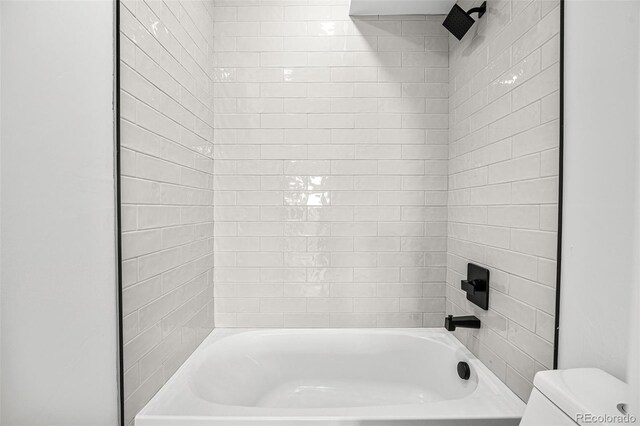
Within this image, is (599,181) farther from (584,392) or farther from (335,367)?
(335,367)

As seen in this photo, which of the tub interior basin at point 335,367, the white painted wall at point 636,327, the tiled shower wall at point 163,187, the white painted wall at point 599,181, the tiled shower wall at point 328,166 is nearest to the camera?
the white painted wall at point 636,327

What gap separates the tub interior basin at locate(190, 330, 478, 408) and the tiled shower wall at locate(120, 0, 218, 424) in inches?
11.4

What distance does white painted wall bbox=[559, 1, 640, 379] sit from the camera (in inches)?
31.8

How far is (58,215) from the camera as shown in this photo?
34.4 inches

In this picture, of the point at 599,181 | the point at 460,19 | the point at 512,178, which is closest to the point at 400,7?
the point at 460,19

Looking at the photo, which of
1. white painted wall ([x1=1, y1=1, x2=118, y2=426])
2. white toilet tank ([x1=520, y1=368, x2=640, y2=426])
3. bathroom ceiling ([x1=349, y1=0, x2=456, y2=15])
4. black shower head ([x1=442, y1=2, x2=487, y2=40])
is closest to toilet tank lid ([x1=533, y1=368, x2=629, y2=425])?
white toilet tank ([x1=520, y1=368, x2=640, y2=426])

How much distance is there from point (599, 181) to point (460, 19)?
3.65 ft

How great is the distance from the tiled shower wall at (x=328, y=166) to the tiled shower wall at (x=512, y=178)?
0.76 ft

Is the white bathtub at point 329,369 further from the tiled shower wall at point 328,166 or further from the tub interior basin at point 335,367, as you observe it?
the tiled shower wall at point 328,166

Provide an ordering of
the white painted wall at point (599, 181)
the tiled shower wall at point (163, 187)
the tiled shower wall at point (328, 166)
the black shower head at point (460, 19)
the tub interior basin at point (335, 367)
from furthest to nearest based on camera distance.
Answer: the tiled shower wall at point (328, 166) < the tub interior basin at point (335, 367) < the black shower head at point (460, 19) < the tiled shower wall at point (163, 187) < the white painted wall at point (599, 181)

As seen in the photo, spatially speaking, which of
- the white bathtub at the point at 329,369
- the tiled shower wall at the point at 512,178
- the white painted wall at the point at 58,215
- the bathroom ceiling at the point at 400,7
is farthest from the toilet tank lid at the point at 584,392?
the bathroom ceiling at the point at 400,7

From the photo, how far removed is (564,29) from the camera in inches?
41.8

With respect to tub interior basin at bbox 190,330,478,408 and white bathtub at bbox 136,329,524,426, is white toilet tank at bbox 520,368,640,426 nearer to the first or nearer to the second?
white bathtub at bbox 136,329,524,426

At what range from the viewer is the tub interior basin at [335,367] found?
1782 mm
